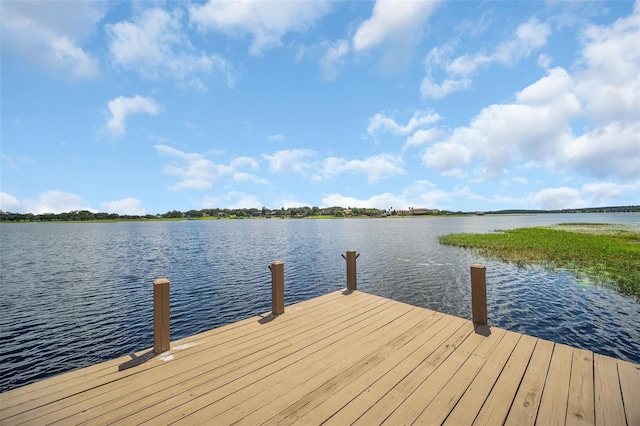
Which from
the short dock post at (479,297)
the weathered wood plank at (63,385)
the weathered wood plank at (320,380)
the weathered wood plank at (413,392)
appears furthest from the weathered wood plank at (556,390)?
the weathered wood plank at (63,385)

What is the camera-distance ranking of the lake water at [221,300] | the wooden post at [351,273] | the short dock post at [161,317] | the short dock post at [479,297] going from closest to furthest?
the short dock post at [161,317]
the short dock post at [479,297]
the wooden post at [351,273]
the lake water at [221,300]

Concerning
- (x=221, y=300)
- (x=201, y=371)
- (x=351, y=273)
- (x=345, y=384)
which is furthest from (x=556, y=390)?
(x=221, y=300)

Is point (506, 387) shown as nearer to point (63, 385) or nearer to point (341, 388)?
point (341, 388)

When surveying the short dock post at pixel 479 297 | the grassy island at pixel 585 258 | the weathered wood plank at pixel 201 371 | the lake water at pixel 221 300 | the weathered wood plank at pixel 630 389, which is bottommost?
the lake water at pixel 221 300

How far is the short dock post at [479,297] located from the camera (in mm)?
6492

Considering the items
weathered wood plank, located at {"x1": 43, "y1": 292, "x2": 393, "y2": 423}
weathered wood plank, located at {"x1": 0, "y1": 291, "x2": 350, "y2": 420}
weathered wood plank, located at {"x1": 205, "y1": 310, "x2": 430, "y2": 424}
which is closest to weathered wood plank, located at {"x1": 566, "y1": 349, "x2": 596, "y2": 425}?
weathered wood plank, located at {"x1": 205, "y1": 310, "x2": 430, "y2": 424}

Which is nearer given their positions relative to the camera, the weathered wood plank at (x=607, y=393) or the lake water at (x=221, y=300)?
the weathered wood plank at (x=607, y=393)

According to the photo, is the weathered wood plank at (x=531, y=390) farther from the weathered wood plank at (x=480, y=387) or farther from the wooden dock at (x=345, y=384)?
the weathered wood plank at (x=480, y=387)

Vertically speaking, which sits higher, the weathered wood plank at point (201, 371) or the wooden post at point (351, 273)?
the wooden post at point (351, 273)

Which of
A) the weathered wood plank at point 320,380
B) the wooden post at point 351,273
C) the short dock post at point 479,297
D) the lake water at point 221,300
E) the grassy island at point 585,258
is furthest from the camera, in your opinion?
the grassy island at point 585,258

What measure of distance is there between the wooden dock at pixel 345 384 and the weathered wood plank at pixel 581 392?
16 mm

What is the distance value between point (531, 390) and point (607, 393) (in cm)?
102

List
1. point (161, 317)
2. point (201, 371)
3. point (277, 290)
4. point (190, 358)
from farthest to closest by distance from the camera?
point (277, 290)
point (161, 317)
point (190, 358)
point (201, 371)

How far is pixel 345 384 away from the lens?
424cm
